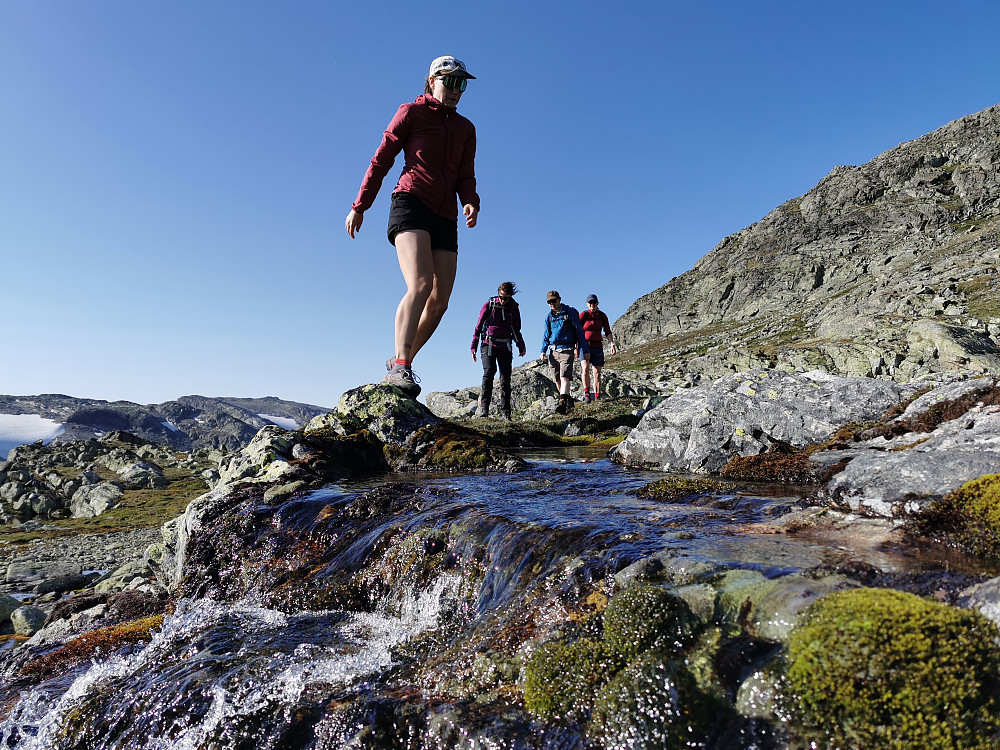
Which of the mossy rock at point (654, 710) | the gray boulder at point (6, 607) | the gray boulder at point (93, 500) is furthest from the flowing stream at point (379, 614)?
the gray boulder at point (93, 500)

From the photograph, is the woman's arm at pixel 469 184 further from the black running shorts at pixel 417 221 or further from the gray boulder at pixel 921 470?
the gray boulder at pixel 921 470

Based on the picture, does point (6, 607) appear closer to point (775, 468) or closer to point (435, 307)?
point (435, 307)

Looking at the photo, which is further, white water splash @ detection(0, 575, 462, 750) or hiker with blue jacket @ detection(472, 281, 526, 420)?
hiker with blue jacket @ detection(472, 281, 526, 420)

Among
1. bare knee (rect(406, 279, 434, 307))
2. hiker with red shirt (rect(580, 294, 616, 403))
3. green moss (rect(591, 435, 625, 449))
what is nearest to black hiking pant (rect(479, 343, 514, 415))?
green moss (rect(591, 435, 625, 449))

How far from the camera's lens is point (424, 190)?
780 centimetres

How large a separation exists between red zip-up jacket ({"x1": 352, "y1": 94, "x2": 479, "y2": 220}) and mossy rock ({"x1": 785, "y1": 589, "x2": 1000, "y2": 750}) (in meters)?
7.31

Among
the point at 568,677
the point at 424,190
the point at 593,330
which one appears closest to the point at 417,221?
the point at 424,190

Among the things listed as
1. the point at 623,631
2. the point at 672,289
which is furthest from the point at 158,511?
the point at 672,289

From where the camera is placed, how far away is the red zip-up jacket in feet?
25.0

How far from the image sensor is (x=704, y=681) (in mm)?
2461

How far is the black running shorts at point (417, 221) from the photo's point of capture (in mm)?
7695

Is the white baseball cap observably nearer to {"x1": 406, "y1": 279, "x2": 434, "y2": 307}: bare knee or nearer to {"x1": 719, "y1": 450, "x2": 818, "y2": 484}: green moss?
{"x1": 406, "y1": 279, "x2": 434, "y2": 307}: bare knee

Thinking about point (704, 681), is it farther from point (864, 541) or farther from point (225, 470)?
point (225, 470)

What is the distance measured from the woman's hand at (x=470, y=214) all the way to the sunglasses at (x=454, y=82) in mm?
1716
